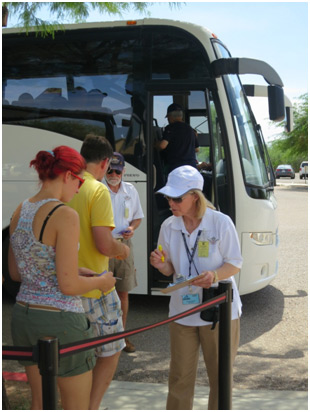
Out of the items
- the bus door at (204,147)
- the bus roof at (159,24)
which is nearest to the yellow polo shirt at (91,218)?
the bus door at (204,147)

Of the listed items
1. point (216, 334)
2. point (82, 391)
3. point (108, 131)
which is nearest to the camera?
point (82, 391)

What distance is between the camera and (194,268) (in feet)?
11.9

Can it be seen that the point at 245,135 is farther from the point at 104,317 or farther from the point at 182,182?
the point at 104,317

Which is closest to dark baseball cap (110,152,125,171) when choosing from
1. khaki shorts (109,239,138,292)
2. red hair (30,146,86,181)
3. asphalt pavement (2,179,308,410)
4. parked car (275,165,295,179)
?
khaki shorts (109,239,138,292)

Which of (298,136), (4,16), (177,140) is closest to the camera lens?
(4,16)

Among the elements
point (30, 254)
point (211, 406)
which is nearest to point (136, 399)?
point (211, 406)

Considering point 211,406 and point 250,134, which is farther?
point 250,134

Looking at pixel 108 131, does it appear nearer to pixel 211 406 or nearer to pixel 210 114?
pixel 210 114

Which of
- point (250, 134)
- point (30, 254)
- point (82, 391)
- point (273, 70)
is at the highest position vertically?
point (273, 70)

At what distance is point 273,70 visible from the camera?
22.9ft

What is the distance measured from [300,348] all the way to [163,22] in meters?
4.23

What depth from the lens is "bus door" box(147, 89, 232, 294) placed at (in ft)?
23.7

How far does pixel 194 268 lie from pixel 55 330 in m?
1.01

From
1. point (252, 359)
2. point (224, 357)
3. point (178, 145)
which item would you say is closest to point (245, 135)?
point (178, 145)
